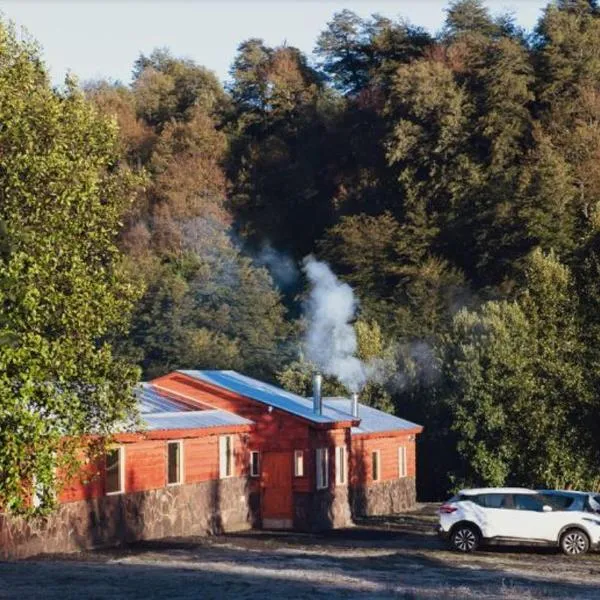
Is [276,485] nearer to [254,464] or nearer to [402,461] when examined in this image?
[254,464]

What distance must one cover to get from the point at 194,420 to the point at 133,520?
5.10m

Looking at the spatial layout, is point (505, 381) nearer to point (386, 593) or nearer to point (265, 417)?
point (265, 417)

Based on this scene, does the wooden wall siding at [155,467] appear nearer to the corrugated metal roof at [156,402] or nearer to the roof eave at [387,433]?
the corrugated metal roof at [156,402]

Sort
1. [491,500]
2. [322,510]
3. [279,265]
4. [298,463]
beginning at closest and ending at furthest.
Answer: [491,500], [298,463], [322,510], [279,265]

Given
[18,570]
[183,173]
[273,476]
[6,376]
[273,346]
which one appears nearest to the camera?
[6,376]

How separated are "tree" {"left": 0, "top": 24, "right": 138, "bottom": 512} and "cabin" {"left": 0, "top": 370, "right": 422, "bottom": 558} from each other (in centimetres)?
941

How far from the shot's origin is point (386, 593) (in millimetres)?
26078

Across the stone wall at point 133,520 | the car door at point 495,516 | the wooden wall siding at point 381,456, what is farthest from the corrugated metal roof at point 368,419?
the car door at point 495,516

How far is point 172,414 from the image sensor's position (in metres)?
42.3

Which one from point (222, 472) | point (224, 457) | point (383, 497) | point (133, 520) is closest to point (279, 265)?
point (383, 497)

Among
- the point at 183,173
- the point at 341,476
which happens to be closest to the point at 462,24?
the point at 183,173

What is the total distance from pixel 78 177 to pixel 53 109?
4.02 feet

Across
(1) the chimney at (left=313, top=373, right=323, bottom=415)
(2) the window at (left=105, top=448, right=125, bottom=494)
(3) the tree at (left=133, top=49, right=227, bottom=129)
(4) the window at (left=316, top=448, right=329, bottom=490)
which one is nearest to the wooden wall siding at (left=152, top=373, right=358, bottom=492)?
(4) the window at (left=316, top=448, right=329, bottom=490)

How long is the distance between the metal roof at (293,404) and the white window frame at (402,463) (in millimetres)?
936
